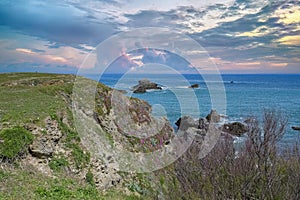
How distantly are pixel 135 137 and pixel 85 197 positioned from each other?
10.8 m

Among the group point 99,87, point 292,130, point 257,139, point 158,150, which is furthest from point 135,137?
point 292,130

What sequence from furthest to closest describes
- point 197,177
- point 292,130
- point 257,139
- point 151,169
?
point 292,130, point 151,169, point 197,177, point 257,139

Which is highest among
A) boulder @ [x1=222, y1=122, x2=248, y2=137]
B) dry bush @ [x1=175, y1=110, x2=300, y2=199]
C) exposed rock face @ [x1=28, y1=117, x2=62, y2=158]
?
exposed rock face @ [x1=28, y1=117, x2=62, y2=158]

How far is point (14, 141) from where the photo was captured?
1170 cm

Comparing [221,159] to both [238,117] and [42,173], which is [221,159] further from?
[238,117]

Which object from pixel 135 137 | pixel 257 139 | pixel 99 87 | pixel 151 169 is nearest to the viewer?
pixel 257 139

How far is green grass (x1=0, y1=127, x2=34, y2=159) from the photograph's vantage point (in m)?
11.0

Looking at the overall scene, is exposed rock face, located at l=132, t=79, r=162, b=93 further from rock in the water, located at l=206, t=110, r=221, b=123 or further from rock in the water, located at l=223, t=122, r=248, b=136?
rock in the water, located at l=223, t=122, r=248, b=136

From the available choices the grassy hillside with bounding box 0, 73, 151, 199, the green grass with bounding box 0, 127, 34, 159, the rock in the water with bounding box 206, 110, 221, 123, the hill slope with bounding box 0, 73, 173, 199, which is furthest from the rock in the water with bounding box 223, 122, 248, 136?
the green grass with bounding box 0, 127, 34, 159

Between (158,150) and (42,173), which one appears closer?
(42,173)

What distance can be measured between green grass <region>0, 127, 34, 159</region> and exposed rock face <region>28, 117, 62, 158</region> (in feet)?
1.26

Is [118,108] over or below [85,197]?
over

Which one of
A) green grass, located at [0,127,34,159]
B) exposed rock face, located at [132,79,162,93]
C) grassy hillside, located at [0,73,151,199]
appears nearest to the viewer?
grassy hillside, located at [0,73,151,199]

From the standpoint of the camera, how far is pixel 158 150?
21.7 metres
